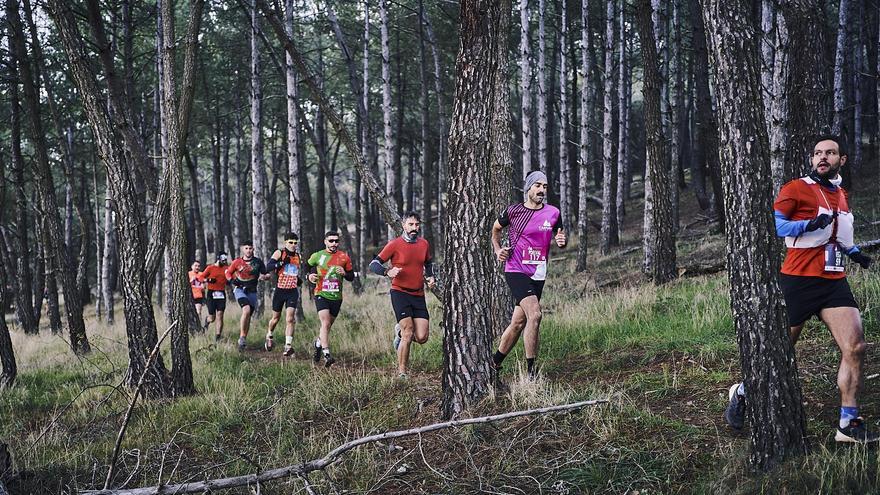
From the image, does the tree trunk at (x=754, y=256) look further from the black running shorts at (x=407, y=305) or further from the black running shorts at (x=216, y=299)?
the black running shorts at (x=216, y=299)

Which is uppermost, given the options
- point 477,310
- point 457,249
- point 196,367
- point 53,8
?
point 53,8

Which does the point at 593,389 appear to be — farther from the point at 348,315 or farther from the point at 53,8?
the point at 348,315

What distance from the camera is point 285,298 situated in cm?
1141

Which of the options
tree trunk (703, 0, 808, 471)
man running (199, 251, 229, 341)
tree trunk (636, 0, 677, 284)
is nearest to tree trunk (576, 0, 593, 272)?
tree trunk (636, 0, 677, 284)

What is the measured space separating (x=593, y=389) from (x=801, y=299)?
5.79ft

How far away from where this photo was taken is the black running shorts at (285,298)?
11.2m

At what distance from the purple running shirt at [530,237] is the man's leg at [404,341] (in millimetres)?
1836

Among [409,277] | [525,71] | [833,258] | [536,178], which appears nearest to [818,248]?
[833,258]

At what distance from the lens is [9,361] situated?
906 cm

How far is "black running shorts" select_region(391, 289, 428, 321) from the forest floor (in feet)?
2.44

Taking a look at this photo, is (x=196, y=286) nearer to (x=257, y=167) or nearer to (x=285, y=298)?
(x=257, y=167)

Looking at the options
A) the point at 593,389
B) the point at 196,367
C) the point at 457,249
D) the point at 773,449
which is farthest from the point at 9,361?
the point at 773,449

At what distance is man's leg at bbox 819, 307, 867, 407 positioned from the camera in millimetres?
4160

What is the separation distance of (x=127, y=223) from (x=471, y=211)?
4377 millimetres
